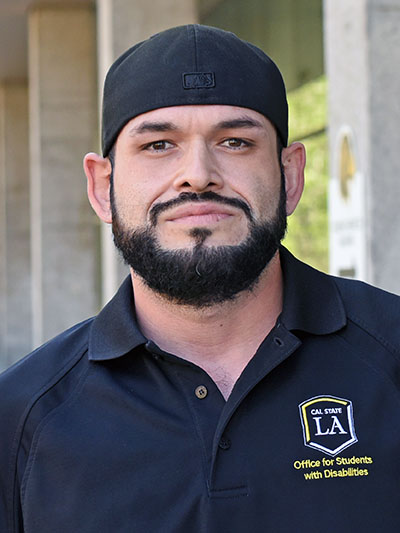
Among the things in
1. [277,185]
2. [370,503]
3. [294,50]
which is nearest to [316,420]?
[370,503]

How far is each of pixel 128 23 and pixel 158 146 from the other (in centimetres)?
739

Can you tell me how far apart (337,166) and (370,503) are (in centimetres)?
290

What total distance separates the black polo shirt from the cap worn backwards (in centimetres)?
51

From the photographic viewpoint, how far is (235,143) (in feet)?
7.81

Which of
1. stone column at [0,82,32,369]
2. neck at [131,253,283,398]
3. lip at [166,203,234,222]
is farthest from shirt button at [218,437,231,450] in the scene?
stone column at [0,82,32,369]

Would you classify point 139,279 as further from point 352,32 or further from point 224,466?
point 352,32

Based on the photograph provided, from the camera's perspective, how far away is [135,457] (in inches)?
86.4

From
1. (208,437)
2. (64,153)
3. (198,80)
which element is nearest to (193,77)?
(198,80)

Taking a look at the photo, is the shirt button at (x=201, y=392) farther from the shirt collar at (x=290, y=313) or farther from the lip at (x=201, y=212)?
the lip at (x=201, y=212)

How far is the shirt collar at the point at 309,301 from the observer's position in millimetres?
2393

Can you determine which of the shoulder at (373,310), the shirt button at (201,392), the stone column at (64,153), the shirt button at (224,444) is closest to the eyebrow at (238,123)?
the shoulder at (373,310)

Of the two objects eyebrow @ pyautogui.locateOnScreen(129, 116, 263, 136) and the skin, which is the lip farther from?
eyebrow @ pyautogui.locateOnScreen(129, 116, 263, 136)

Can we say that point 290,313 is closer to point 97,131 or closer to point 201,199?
point 201,199

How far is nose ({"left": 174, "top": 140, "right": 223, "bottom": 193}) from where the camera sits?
90.4 inches
